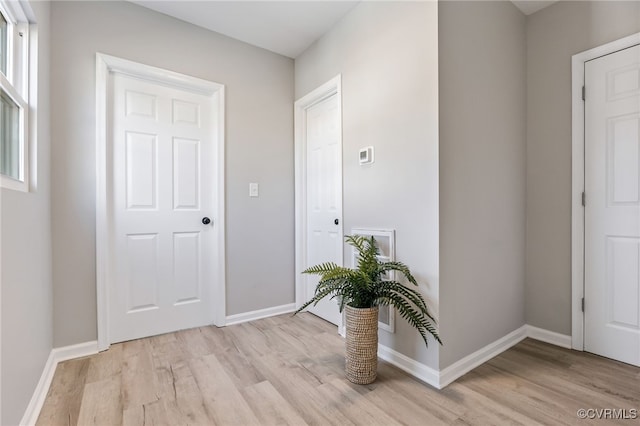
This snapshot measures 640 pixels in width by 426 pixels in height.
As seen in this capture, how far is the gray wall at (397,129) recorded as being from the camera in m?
1.76

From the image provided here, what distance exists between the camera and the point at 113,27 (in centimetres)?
221

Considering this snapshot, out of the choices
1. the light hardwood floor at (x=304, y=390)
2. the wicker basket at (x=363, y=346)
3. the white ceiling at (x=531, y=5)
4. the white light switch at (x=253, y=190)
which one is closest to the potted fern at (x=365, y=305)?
the wicker basket at (x=363, y=346)

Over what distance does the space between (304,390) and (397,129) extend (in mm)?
1607

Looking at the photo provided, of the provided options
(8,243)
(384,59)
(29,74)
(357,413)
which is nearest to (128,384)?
(8,243)

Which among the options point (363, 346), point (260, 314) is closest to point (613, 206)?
point (363, 346)

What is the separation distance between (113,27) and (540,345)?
378cm

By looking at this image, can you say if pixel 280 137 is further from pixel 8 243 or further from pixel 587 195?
pixel 587 195

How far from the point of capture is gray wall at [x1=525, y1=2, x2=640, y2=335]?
2.18 meters

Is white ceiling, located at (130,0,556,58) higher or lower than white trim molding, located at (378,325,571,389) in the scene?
higher

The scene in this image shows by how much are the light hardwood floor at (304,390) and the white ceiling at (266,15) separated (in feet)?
8.15

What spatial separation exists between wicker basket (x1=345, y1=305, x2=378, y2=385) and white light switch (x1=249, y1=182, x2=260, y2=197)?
151 cm

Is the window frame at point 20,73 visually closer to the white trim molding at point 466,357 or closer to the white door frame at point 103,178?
the white door frame at point 103,178

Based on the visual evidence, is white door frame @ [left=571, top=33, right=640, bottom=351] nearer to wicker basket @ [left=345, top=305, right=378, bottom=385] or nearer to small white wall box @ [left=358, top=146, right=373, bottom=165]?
small white wall box @ [left=358, top=146, right=373, bottom=165]

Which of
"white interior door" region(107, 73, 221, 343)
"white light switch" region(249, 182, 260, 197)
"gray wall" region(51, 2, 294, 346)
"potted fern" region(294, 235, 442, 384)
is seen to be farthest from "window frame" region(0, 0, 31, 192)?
"potted fern" region(294, 235, 442, 384)
